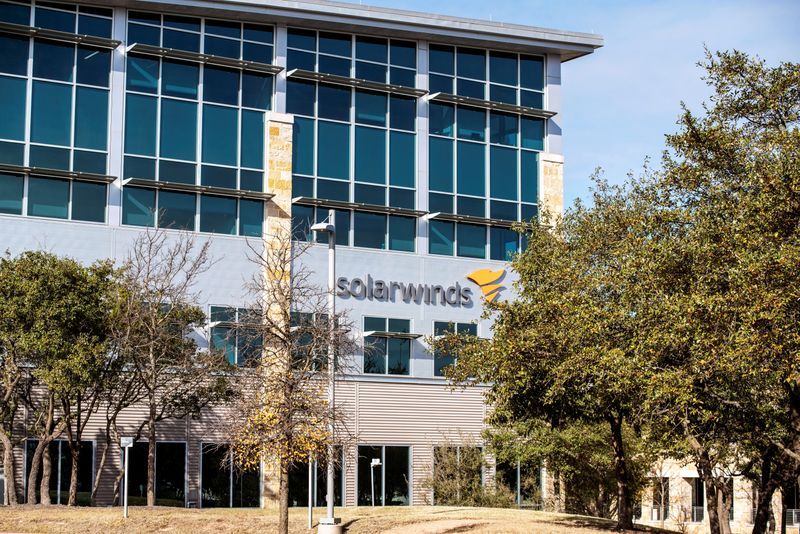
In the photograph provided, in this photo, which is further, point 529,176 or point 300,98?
point 529,176

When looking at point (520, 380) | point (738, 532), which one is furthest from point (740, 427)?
point (738, 532)

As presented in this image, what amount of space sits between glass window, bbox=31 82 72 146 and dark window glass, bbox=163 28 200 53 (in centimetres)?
451

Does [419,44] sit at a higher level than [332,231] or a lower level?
higher

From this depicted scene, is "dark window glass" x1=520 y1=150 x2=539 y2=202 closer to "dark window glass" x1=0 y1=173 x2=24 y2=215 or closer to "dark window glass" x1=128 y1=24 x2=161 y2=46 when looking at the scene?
"dark window glass" x1=128 y1=24 x2=161 y2=46

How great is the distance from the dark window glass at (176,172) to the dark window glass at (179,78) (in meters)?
2.75

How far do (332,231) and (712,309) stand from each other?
11391 mm

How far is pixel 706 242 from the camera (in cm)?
2167

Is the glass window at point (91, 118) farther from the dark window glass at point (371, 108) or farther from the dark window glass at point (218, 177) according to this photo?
the dark window glass at point (371, 108)

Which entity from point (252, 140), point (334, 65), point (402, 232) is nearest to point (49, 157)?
point (252, 140)

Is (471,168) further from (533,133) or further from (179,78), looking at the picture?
(179,78)

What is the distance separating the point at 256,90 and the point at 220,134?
2497 millimetres

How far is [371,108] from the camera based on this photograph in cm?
4659

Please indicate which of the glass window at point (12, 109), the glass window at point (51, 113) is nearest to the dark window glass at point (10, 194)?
the glass window at point (12, 109)

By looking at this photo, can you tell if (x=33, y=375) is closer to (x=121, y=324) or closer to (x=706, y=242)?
(x=121, y=324)
